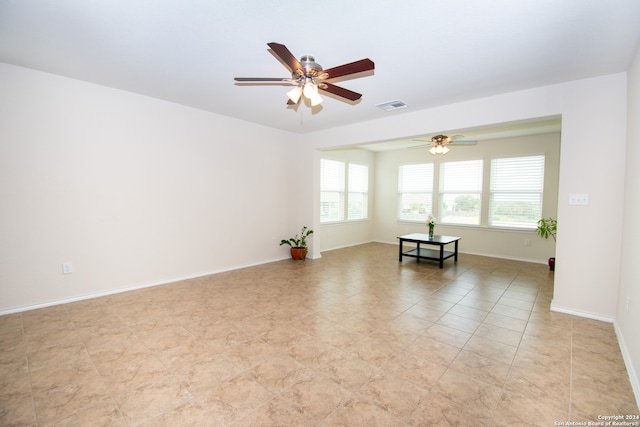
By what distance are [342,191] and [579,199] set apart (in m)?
4.72

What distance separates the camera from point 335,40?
2375mm

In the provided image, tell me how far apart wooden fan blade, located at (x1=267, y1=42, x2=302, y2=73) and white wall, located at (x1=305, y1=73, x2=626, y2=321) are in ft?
9.26

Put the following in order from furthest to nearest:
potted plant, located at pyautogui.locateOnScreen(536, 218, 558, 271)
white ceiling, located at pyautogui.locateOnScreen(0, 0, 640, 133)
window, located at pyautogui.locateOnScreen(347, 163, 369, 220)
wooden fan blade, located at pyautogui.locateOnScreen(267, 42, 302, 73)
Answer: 1. window, located at pyautogui.locateOnScreen(347, 163, 369, 220)
2. potted plant, located at pyautogui.locateOnScreen(536, 218, 558, 271)
3. white ceiling, located at pyautogui.locateOnScreen(0, 0, 640, 133)
4. wooden fan blade, located at pyautogui.locateOnScreen(267, 42, 302, 73)

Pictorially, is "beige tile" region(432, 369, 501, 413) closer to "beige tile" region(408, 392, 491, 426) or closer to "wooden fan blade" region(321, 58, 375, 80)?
"beige tile" region(408, 392, 491, 426)

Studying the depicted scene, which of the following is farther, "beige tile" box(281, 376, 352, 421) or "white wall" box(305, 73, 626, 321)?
"white wall" box(305, 73, 626, 321)

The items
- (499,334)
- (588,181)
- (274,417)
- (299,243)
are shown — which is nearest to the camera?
(274,417)

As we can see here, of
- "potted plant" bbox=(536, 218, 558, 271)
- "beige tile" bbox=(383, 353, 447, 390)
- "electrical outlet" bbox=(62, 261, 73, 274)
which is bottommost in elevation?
"beige tile" bbox=(383, 353, 447, 390)

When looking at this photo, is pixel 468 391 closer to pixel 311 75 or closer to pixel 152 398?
pixel 152 398

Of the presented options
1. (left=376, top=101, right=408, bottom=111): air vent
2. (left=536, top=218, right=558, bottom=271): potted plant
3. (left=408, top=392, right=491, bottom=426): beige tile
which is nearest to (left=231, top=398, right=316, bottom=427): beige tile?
(left=408, top=392, right=491, bottom=426): beige tile

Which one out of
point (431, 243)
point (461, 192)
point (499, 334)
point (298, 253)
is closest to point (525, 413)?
point (499, 334)

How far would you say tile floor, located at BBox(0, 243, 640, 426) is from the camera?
1.74m

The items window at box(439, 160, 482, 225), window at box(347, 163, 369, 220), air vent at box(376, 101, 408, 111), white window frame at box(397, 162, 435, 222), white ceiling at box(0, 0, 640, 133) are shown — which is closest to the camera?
white ceiling at box(0, 0, 640, 133)

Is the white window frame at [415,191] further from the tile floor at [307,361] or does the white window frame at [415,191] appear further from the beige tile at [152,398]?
the beige tile at [152,398]

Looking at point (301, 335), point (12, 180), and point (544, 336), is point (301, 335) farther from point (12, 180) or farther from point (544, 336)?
point (12, 180)
